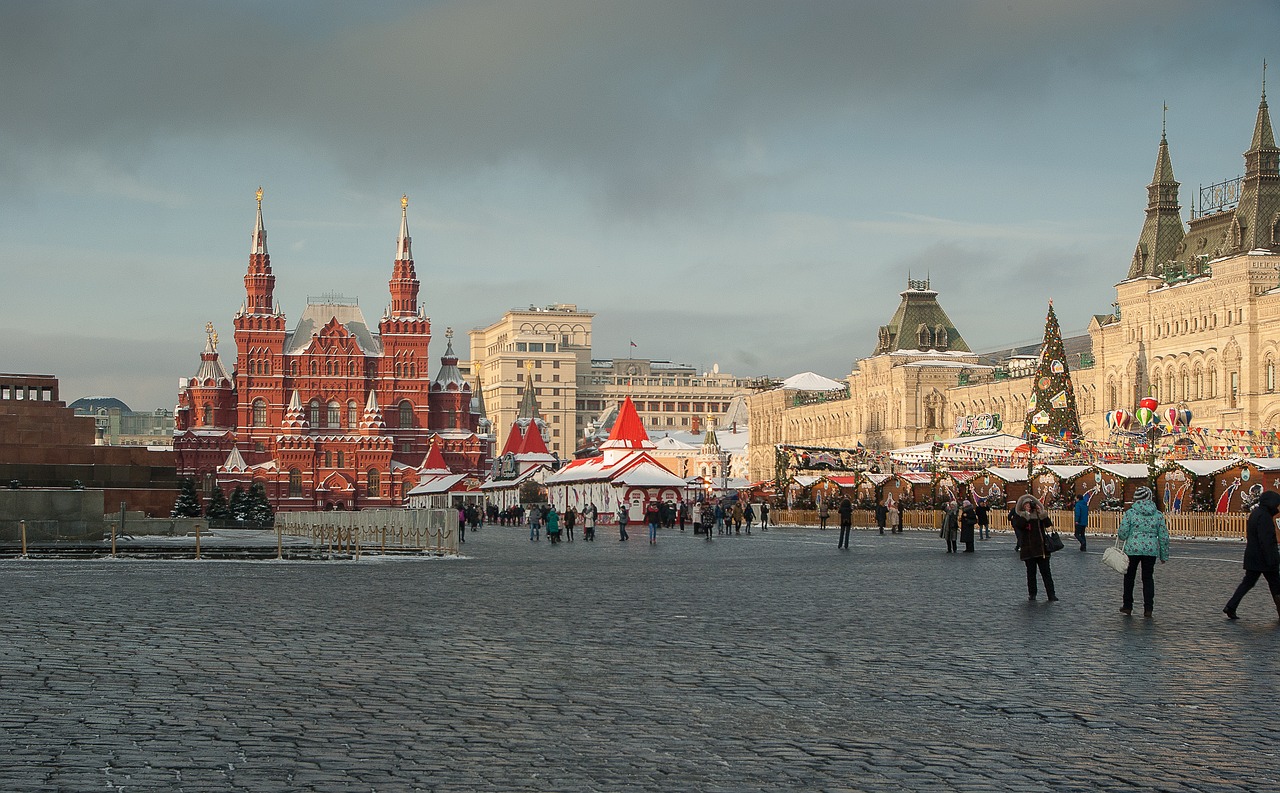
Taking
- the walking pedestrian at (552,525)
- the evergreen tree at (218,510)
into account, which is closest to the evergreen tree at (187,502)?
the evergreen tree at (218,510)

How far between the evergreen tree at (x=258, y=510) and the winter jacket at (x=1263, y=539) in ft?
202

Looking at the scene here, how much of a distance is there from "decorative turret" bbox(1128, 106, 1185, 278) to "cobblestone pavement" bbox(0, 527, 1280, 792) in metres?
64.2

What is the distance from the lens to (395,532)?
38.3 m

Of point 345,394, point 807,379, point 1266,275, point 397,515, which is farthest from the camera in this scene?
point 807,379

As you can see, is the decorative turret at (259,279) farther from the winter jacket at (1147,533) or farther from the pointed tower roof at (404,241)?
the winter jacket at (1147,533)

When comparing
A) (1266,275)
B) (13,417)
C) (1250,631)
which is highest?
(1266,275)

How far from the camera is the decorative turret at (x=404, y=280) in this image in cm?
11694

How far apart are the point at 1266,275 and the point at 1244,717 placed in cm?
6562

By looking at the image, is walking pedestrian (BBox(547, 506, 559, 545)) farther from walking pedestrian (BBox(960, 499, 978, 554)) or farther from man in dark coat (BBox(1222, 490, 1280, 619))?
man in dark coat (BBox(1222, 490, 1280, 619))

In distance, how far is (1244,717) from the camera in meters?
9.20

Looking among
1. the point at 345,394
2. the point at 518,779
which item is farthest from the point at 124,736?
the point at 345,394

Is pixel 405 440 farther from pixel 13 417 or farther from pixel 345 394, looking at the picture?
pixel 13 417

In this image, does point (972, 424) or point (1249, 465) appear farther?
point (972, 424)

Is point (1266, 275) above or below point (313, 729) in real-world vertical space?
above
